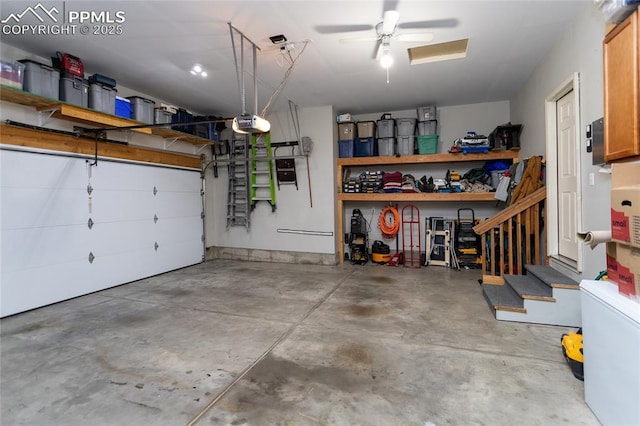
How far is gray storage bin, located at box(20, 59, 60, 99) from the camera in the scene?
3.51 m

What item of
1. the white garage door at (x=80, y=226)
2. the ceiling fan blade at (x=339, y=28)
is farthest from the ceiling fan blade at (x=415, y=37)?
the white garage door at (x=80, y=226)

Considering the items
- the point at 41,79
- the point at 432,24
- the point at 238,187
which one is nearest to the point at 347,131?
the point at 238,187

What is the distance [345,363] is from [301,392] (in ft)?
1.64

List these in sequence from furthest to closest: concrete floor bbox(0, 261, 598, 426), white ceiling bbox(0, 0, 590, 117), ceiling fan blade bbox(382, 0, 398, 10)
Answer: white ceiling bbox(0, 0, 590, 117) < ceiling fan blade bbox(382, 0, 398, 10) < concrete floor bbox(0, 261, 598, 426)

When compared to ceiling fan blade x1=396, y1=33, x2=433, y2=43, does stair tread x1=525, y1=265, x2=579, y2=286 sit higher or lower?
lower

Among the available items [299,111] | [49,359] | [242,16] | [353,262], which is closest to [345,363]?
[49,359]

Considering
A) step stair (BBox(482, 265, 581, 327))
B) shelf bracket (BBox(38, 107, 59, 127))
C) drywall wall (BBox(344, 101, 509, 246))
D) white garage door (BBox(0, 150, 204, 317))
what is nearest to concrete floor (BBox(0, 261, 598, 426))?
step stair (BBox(482, 265, 581, 327))

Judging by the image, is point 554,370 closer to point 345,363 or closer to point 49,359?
point 345,363

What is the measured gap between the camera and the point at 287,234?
22.2 ft

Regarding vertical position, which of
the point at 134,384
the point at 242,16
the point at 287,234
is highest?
the point at 242,16

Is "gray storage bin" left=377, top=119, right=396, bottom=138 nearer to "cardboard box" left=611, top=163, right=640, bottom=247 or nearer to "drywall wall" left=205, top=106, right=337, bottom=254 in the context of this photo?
"drywall wall" left=205, top=106, right=337, bottom=254

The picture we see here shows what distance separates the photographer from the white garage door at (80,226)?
3781mm

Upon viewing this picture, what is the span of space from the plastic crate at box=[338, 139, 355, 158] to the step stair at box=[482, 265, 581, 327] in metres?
3.97

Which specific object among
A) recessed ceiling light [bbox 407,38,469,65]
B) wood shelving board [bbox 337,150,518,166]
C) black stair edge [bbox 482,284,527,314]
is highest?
recessed ceiling light [bbox 407,38,469,65]
